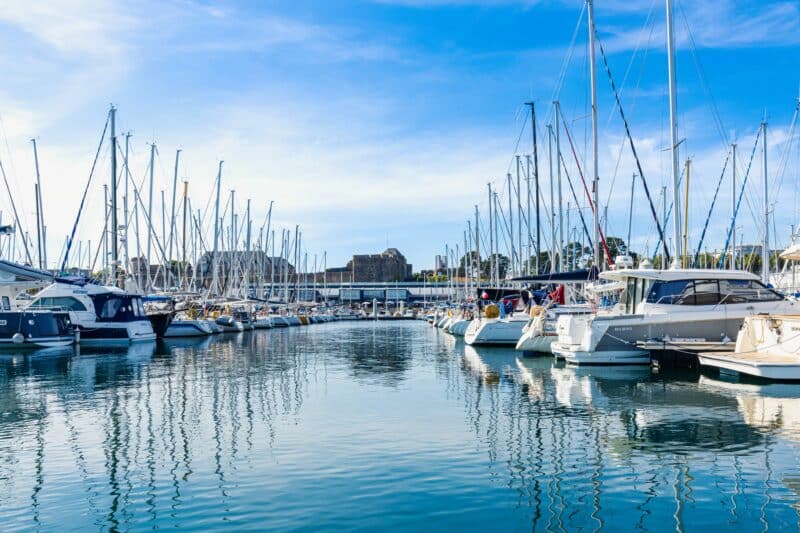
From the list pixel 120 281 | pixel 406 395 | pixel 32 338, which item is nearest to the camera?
pixel 406 395

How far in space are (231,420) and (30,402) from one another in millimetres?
7117

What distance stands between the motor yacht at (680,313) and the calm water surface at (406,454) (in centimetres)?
123

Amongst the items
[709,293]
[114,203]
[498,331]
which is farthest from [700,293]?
[114,203]

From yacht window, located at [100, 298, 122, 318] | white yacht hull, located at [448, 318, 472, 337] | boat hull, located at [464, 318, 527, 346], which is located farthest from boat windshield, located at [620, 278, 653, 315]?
yacht window, located at [100, 298, 122, 318]

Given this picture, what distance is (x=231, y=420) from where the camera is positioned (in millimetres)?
17266

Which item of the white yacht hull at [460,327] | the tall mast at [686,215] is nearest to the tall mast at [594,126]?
the tall mast at [686,215]

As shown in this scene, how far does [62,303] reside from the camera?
43469mm

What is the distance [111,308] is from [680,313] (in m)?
33.6

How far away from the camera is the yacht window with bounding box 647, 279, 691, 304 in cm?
2586

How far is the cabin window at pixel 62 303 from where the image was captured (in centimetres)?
4256

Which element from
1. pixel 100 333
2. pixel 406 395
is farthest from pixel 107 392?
pixel 100 333

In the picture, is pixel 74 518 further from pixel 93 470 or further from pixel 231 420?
pixel 231 420

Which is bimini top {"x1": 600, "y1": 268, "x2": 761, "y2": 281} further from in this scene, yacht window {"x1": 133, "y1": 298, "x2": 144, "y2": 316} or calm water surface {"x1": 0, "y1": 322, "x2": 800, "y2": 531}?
yacht window {"x1": 133, "y1": 298, "x2": 144, "y2": 316}

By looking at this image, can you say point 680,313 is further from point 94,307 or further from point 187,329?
point 187,329
